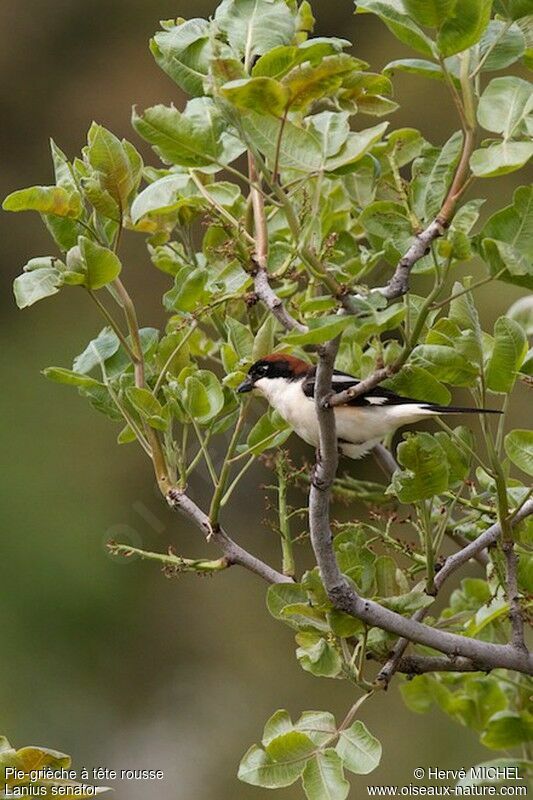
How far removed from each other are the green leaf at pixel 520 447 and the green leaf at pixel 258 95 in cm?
66

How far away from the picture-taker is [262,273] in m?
1.72

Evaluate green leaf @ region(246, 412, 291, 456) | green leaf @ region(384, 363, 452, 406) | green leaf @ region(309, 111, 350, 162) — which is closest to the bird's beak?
green leaf @ region(246, 412, 291, 456)

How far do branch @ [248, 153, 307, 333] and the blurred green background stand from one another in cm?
426

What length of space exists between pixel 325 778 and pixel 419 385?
606 mm

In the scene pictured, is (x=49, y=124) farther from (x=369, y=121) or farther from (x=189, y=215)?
(x=189, y=215)

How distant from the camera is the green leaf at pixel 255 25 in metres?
1.62

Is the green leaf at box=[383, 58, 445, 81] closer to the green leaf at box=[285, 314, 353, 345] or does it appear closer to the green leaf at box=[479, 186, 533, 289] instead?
the green leaf at box=[479, 186, 533, 289]

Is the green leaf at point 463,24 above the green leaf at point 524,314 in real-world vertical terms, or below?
above

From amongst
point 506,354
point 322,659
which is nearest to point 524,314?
point 506,354

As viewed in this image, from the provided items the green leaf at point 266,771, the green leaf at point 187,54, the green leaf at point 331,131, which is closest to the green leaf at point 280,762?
the green leaf at point 266,771

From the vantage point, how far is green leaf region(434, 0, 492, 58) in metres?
1.41

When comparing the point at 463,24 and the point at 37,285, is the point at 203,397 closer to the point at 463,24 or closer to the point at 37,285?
the point at 37,285

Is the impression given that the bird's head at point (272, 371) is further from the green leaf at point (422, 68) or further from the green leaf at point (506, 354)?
the green leaf at point (422, 68)

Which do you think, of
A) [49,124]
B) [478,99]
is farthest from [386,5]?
[49,124]
